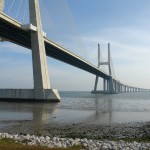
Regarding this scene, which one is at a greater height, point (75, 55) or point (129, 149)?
point (75, 55)

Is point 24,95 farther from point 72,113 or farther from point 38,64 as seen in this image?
point 72,113

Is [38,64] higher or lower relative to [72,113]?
higher

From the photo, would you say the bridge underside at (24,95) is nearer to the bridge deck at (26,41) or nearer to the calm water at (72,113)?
the calm water at (72,113)

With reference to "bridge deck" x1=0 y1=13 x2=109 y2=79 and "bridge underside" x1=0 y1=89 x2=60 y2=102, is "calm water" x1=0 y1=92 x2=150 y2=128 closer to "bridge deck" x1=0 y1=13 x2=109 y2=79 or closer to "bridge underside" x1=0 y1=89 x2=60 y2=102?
"bridge underside" x1=0 y1=89 x2=60 y2=102

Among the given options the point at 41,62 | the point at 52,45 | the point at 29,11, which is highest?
the point at 29,11

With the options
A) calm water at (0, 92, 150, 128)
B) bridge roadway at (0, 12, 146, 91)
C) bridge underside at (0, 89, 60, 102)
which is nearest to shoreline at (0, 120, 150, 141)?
calm water at (0, 92, 150, 128)

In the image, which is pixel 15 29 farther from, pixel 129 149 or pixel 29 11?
pixel 129 149

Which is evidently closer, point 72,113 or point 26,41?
point 72,113

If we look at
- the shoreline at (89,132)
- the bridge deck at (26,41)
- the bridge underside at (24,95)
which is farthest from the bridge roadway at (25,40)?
the shoreline at (89,132)

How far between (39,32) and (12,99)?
9.07 metres

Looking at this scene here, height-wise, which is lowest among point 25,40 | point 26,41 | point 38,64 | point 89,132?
point 89,132

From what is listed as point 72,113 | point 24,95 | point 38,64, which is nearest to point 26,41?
point 38,64

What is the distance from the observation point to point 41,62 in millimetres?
39438

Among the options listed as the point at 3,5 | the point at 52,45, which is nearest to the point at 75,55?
the point at 52,45
